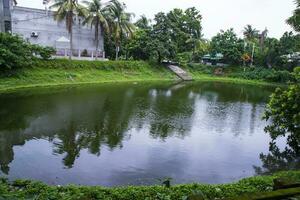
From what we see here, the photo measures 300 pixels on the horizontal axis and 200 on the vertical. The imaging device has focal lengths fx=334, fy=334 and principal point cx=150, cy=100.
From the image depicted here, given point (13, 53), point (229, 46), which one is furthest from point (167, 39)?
point (13, 53)

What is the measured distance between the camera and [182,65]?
5669cm

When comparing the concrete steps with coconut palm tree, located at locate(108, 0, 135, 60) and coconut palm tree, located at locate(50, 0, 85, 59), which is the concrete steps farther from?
coconut palm tree, located at locate(50, 0, 85, 59)

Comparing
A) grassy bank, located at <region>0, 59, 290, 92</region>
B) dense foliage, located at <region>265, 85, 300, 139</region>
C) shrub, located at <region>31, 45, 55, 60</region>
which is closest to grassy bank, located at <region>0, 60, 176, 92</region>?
grassy bank, located at <region>0, 59, 290, 92</region>

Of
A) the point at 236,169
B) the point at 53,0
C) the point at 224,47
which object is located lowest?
the point at 236,169

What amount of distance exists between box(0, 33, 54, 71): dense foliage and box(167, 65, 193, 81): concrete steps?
23391mm

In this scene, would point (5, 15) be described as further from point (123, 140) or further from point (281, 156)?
point (281, 156)

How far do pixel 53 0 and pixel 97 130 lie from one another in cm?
2714

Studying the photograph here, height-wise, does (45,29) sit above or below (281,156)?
above

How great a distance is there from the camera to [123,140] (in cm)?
1627

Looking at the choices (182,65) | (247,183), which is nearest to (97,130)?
(247,183)

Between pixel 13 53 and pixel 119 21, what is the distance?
17744 millimetres

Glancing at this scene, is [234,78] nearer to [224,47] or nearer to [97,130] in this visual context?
[224,47]

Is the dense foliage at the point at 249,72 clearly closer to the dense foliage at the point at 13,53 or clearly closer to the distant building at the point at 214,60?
the distant building at the point at 214,60

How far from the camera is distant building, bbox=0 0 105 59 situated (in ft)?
138
